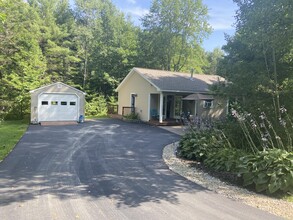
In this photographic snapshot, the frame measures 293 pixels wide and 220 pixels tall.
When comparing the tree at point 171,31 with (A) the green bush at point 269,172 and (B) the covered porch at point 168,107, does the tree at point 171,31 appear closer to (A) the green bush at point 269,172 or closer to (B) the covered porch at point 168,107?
(B) the covered porch at point 168,107

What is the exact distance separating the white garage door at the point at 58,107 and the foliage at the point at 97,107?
5.97 m

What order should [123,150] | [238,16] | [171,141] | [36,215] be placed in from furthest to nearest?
[171,141], [123,150], [238,16], [36,215]

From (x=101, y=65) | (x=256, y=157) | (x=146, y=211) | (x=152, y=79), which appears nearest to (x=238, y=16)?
(x=256, y=157)

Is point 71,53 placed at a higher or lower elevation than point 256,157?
higher

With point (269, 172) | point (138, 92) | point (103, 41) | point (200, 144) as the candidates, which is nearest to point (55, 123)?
point (138, 92)

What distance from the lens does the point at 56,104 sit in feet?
59.9

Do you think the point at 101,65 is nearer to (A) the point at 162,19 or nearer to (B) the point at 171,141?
Answer: (A) the point at 162,19

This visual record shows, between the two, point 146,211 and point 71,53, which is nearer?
point 146,211

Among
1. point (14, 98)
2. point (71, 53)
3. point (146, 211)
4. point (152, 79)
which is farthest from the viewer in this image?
point (71, 53)

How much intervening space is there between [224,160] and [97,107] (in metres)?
20.2

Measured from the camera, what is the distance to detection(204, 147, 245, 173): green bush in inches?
256

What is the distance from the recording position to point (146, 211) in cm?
426

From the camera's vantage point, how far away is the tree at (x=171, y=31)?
30953mm

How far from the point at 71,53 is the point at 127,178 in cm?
2596
